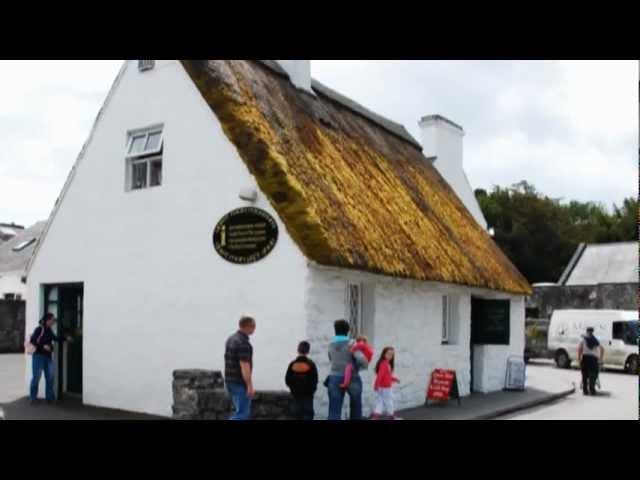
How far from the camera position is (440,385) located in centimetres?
1367

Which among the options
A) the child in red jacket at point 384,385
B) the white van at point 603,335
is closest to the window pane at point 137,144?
the child in red jacket at point 384,385

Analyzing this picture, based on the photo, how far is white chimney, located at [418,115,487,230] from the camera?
21.2 meters

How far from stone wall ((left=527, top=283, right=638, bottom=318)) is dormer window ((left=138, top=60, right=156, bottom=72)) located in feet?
95.4

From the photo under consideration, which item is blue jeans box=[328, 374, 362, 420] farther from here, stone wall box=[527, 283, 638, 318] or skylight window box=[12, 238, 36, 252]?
skylight window box=[12, 238, 36, 252]

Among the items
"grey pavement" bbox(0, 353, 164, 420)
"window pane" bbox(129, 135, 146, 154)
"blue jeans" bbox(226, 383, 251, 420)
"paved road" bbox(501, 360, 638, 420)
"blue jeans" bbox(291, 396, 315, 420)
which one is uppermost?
"window pane" bbox(129, 135, 146, 154)

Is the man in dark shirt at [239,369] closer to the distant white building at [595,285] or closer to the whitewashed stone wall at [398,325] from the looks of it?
the whitewashed stone wall at [398,325]

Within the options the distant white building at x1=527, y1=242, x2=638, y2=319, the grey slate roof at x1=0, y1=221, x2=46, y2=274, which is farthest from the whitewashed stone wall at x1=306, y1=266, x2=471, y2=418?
the grey slate roof at x1=0, y1=221, x2=46, y2=274

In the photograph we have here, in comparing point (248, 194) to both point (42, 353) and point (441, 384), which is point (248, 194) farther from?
point (441, 384)

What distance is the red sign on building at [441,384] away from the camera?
13.6 metres

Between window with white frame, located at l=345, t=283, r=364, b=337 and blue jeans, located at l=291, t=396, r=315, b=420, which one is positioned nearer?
blue jeans, located at l=291, t=396, r=315, b=420

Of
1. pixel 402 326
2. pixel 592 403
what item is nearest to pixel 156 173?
pixel 402 326

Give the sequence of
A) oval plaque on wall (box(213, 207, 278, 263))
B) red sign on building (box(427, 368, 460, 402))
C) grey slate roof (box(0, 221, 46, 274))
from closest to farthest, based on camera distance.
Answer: oval plaque on wall (box(213, 207, 278, 263))
red sign on building (box(427, 368, 460, 402))
grey slate roof (box(0, 221, 46, 274))

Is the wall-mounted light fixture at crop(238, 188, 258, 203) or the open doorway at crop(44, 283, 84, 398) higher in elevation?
the wall-mounted light fixture at crop(238, 188, 258, 203)
